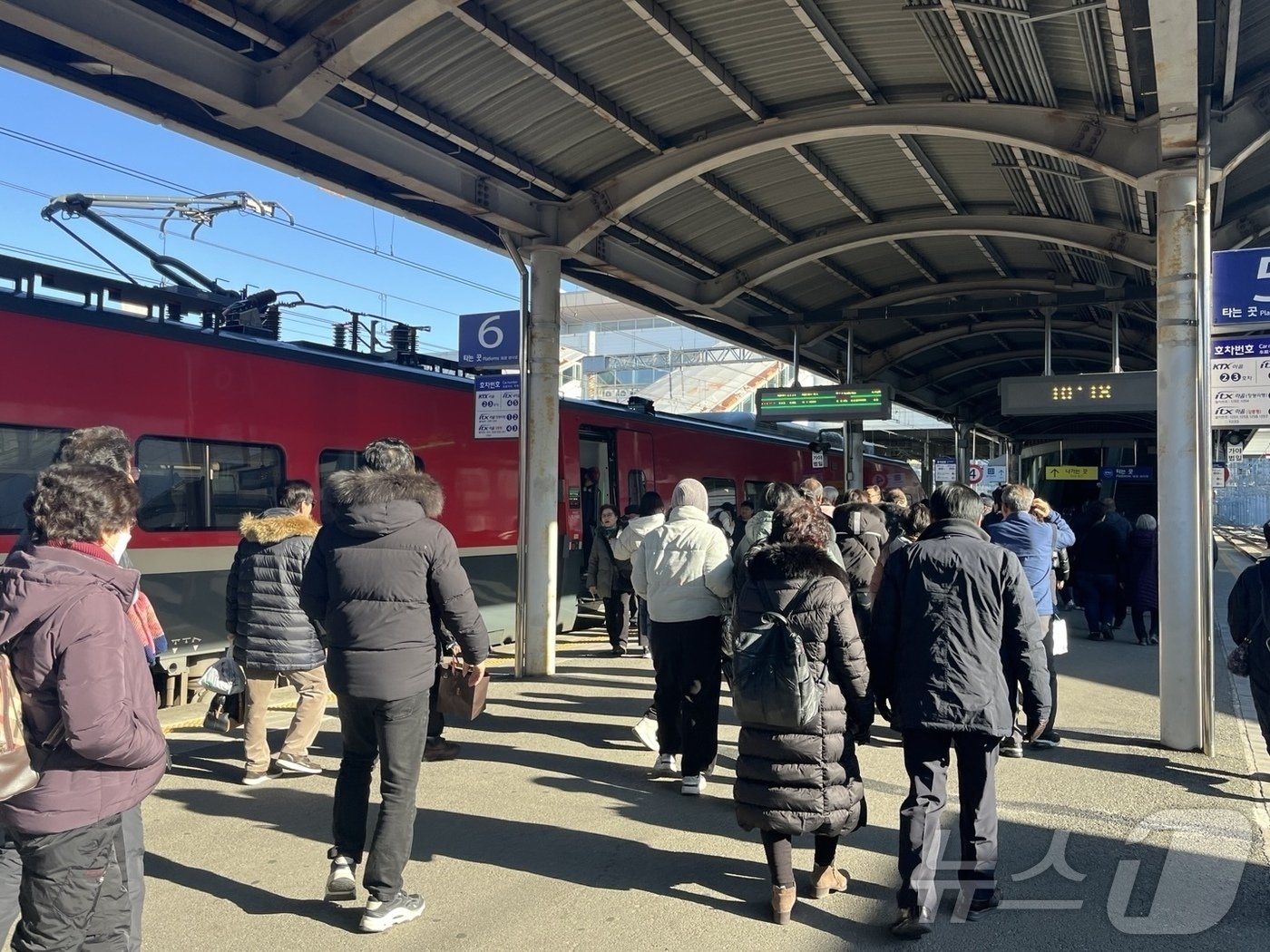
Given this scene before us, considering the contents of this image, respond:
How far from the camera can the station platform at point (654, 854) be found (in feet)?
13.6

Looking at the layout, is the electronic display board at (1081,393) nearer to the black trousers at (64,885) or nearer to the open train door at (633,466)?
the open train door at (633,466)

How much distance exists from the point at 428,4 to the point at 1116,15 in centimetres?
415

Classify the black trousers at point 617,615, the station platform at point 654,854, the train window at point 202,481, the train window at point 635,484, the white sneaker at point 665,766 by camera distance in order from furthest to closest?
the train window at point 635,484, the black trousers at point 617,615, the train window at point 202,481, the white sneaker at point 665,766, the station platform at point 654,854

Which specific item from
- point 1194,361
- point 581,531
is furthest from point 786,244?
point 1194,361

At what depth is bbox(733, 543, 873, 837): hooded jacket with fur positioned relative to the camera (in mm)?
4082

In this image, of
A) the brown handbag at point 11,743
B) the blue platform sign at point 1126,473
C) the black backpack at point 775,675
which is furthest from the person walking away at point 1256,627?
the blue platform sign at point 1126,473

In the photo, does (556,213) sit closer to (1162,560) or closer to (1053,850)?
(1162,560)

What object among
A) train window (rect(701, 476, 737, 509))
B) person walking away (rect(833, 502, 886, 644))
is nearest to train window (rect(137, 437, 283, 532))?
person walking away (rect(833, 502, 886, 644))

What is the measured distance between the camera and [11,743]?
270cm

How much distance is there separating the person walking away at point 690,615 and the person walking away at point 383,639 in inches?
67.4

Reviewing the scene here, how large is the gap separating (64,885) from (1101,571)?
1185 centimetres

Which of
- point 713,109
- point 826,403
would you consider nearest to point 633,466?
point 826,403

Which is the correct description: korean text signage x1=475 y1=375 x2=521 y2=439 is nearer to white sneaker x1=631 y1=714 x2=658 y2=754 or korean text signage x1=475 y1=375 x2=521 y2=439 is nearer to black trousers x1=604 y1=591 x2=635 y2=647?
black trousers x1=604 y1=591 x2=635 y2=647

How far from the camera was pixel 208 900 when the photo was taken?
4.45m
